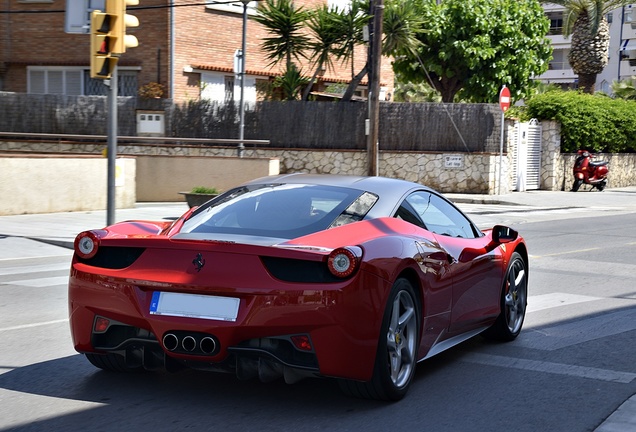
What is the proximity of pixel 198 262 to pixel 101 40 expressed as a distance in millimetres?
8082

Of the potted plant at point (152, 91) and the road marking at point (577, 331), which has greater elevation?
the potted plant at point (152, 91)

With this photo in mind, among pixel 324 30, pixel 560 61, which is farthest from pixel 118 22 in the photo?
pixel 560 61

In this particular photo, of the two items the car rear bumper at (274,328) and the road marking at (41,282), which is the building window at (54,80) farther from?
the car rear bumper at (274,328)

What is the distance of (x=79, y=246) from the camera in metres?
5.58

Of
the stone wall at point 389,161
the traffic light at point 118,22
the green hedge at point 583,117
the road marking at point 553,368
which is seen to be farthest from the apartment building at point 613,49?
the road marking at point 553,368

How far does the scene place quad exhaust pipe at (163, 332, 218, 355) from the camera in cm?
506

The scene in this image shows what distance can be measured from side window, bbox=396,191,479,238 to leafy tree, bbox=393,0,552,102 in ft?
83.5

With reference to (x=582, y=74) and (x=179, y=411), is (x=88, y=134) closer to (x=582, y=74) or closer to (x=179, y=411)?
(x=582, y=74)

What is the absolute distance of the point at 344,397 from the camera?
5586 mm

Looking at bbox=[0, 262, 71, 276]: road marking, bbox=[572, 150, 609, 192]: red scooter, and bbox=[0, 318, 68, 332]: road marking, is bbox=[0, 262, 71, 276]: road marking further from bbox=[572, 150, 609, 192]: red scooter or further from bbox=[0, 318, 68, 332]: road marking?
bbox=[572, 150, 609, 192]: red scooter

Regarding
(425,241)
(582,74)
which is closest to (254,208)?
(425,241)

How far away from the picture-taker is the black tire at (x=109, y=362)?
581cm

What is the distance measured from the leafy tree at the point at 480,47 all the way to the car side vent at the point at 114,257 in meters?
27.3

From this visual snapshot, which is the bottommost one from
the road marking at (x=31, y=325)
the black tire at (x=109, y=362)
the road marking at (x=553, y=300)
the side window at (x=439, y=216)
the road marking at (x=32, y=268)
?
the road marking at (x=32, y=268)
